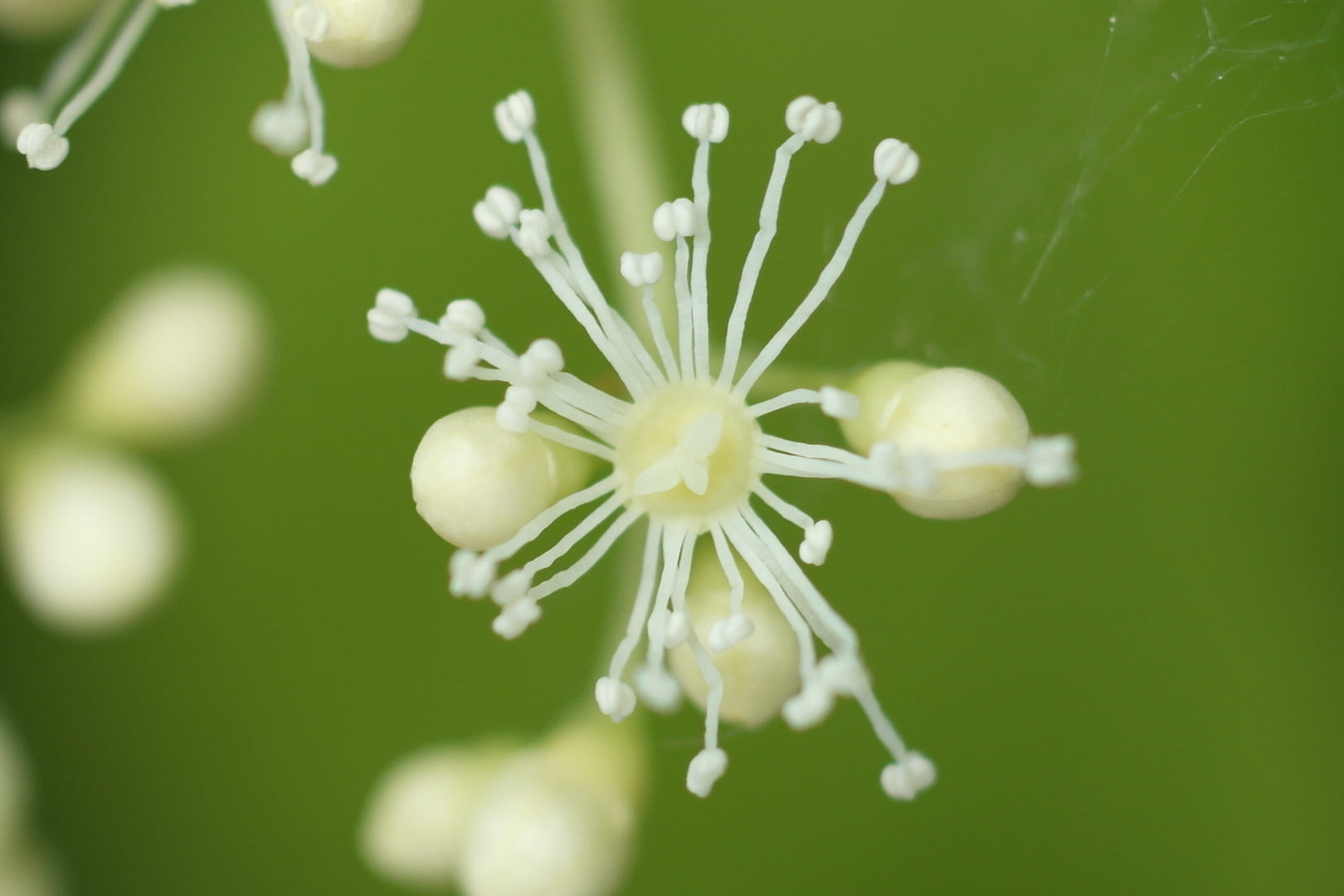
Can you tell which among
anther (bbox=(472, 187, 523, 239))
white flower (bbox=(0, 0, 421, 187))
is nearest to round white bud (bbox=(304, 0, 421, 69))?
white flower (bbox=(0, 0, 421, 187))

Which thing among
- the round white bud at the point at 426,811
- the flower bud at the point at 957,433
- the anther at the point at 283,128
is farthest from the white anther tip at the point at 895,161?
the round white bud at the point at 426,811

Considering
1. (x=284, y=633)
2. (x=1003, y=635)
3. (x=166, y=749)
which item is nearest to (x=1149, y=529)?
(x=1003, y=635)

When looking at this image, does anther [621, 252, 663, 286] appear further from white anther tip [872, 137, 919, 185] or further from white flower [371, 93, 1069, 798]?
white anther tip [872, 137, 919, 185]

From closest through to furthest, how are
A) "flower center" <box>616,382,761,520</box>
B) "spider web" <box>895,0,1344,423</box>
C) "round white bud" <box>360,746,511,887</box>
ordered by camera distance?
"flower center" <box>616,382,761,520</box>
"spider web" <box>895,0,1344,423</box>
"round white bud" <box>360,746,511,887</box>

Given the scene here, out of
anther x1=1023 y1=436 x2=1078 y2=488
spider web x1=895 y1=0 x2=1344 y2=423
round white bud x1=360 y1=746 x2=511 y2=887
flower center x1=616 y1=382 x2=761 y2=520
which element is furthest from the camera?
round white bud x1=360 y1=746 x2=511 y2=887

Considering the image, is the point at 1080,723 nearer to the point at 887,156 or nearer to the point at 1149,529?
the point at 1149,529

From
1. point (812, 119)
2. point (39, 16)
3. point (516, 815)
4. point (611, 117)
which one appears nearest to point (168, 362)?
point (39, 16)
